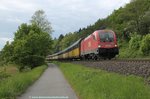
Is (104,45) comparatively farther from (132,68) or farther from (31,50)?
(31,50)

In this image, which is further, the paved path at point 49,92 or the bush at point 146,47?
the bush at point 146,47

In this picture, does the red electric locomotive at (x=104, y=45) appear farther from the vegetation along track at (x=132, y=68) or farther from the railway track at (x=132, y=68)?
the vegetation along track at (x=132, y=68)

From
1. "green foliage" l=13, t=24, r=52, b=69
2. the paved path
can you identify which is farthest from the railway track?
"green foliage" l=13, t=24, r=52, b=69

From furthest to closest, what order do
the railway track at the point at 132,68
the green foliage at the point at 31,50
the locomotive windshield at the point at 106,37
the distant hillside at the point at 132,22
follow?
the distant hillside at the point at 132,22, the green foliage at the point at 31,50, the locomotive windshield at the point at 106,37, the railway track at the point at 132,68

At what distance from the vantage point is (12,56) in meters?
58.5

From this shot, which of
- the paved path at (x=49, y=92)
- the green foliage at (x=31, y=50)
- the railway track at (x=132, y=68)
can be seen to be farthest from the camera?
the green foliage at (x=31, y=50)

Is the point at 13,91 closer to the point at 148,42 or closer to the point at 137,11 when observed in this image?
the point at 148,42

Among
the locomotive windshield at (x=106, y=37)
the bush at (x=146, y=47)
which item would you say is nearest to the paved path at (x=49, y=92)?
the locomotive windshield at (x=106, y=37)

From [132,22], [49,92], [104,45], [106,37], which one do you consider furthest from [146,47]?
[132,22]

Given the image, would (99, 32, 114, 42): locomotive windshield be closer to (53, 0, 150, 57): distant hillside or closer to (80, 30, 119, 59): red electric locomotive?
(80, 30, 119, 59): red electric locomotive

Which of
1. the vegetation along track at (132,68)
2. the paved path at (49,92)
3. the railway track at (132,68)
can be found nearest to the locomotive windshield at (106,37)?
the railway track at (132,68)

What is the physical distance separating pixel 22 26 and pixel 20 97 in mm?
56922

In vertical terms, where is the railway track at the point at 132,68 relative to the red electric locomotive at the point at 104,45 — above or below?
below

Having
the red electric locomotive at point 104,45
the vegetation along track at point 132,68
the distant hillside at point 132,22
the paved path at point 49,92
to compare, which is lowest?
the paved path at point 49,92
